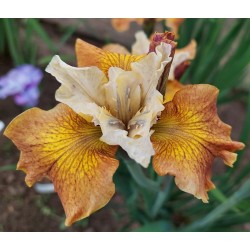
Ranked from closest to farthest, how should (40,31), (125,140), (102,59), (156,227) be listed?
(125,140)
(102,59)
(156,227)
(40,31)

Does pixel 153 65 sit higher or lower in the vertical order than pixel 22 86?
higher

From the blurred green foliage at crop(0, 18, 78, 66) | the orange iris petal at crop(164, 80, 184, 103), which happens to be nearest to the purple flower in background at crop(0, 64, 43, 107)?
the blurred green foliage at crop(0, 18, 78, 66)

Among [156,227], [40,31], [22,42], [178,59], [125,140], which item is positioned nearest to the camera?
[125,140]

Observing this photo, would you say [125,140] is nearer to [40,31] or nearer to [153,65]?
[153,65]

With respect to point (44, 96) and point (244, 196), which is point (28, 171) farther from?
point (44, 96)

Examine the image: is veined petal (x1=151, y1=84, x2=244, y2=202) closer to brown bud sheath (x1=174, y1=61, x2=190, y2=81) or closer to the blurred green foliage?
brown bud sheath (x1=174, y1=61, x2=190, y2=81)

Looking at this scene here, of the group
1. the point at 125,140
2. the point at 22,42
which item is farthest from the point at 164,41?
the point at 22,42

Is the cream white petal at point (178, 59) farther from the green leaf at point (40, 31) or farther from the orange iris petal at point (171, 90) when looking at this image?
the green leaf at point (40, 31)
